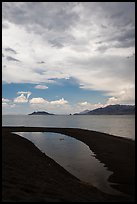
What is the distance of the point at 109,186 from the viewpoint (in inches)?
701

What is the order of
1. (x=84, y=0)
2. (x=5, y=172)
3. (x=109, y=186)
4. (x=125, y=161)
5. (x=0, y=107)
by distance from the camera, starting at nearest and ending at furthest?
(x=84, y=0) → (x=0, y=107) → (x=5, y=172) → (x=109, y=186) → (x=125, y=161)

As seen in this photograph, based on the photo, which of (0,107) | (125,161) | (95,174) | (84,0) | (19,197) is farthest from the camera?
(125,161)

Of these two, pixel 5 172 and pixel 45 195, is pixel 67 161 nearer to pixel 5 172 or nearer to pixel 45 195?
pixel 5 172

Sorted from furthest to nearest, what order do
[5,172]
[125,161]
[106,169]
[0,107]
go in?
[125,161] < [106,169] < [5,172] < [0,107]

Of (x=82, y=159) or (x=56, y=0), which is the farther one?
(x=82, y=159)

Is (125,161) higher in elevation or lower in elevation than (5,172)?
lower

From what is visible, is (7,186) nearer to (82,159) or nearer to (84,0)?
(84,0)

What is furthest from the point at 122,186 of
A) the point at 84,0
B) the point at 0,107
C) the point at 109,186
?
the point at 84,0

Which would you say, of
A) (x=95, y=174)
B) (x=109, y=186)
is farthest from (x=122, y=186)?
(x=95, y=174)

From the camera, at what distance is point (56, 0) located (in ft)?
16.9

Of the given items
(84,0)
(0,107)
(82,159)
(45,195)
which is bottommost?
(82,159)

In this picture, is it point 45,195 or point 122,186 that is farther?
point 122,186

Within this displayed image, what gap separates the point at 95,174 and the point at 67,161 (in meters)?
6.35

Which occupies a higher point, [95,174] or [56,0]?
[56,0]
